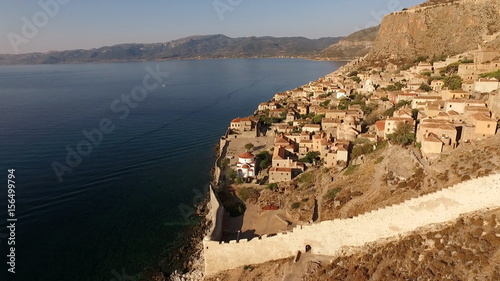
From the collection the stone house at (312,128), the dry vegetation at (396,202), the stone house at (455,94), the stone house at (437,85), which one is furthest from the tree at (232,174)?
the stone house at (437,85)

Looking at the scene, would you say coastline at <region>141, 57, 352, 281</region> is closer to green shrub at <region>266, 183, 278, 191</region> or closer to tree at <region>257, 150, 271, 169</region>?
green shrub at <region>266, 183, 278, 191</region>

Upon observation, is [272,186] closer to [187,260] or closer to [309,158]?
[309,158]

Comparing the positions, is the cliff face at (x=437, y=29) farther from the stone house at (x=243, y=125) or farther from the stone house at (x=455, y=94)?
the stone house at (x=243, y=125)

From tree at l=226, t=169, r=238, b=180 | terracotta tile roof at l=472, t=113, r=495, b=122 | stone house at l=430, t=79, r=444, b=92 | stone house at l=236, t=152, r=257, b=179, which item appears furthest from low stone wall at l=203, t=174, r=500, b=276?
stone house at l=430, t=79, r=444, b=92

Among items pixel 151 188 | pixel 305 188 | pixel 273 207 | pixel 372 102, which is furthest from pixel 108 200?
pixel 372 102

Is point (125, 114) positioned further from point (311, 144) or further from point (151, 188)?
point (311, 144)

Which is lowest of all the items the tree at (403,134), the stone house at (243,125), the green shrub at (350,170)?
the stone house at (243,125)
